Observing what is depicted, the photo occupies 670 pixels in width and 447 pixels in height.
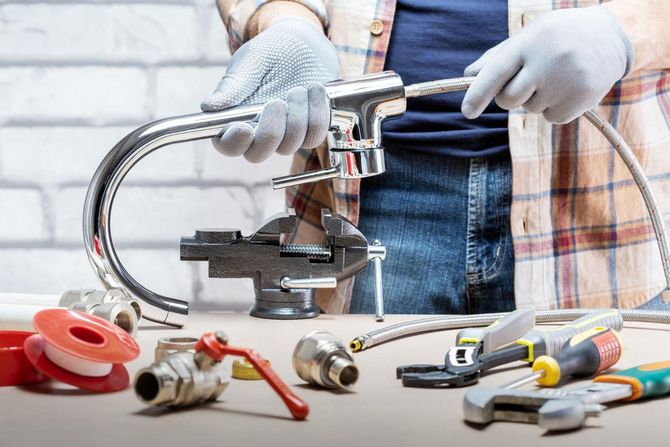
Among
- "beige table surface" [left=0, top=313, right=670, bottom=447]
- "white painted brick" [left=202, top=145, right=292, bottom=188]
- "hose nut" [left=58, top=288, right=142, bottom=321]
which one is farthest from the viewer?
"white painted brick" [left=202, top=145, right=292, bottom=188]

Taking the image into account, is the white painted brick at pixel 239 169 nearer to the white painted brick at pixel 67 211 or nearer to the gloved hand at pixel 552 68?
the white painted brick at pixel 67 211

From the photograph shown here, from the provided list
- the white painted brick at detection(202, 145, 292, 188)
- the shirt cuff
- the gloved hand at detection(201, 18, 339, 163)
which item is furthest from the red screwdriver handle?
the white painted brick at detection(202, 145, 292, 188)

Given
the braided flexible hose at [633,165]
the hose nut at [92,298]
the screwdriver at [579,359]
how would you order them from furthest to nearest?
the braided flexible hose at [633,165], the hose nut at [92,298], the screwdriver at [579,359]

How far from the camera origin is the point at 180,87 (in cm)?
143

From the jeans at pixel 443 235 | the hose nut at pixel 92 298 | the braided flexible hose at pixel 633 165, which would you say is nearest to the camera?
the hose nut at pixel 92 298

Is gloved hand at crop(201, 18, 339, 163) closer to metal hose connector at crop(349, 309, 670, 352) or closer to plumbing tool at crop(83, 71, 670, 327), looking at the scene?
plumbing tool at crop(83, 71, 670, 327)

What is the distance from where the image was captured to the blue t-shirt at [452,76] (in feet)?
3.60

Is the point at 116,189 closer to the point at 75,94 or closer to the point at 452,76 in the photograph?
the point at 452,76

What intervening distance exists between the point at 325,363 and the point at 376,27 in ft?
2.09

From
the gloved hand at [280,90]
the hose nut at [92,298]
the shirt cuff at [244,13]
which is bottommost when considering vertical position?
the hose nut at [92,298]

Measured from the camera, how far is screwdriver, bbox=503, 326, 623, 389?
0.61 m

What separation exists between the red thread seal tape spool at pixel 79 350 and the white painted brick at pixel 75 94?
857mm

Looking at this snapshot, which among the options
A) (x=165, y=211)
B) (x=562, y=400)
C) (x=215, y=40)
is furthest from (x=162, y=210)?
(x=562, y=400)

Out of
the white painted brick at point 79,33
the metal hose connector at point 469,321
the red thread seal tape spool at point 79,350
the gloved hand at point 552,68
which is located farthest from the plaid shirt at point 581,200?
the red thread seal tape spool at point 79,350
